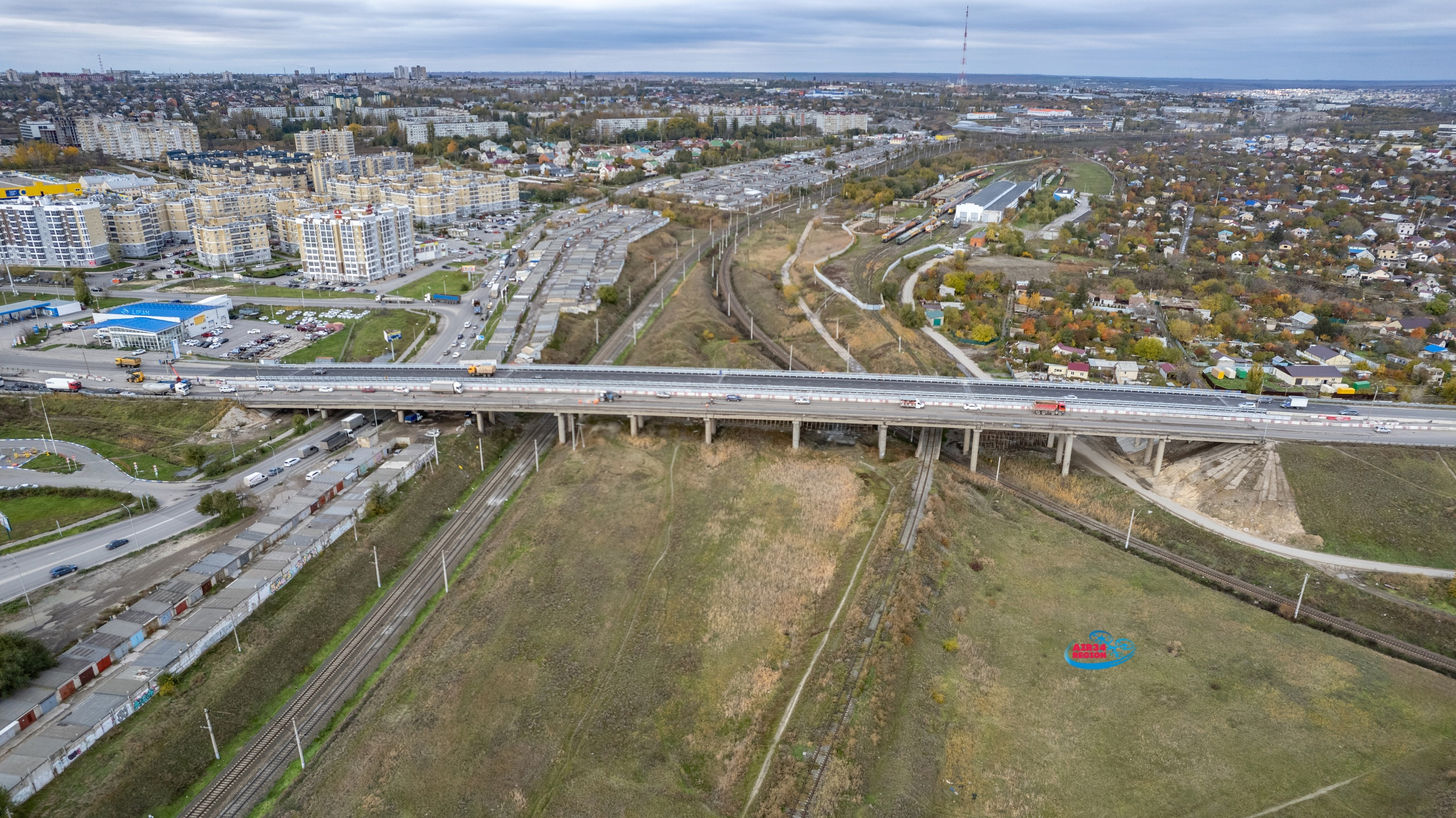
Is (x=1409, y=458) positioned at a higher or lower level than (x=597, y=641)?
higher

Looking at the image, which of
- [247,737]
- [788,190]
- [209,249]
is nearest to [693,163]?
[788,190]

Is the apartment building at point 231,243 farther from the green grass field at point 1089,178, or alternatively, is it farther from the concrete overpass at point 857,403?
the green grass field at point 1089,178

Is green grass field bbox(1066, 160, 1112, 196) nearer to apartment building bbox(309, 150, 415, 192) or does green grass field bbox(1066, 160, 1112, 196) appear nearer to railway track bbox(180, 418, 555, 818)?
apartment building bbox(309, 150, 415, 192)

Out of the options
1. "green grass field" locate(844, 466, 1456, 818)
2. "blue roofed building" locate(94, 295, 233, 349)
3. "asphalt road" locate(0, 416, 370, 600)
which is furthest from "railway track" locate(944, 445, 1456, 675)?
"blue roofed building" locate(94, 295, 233, 349)

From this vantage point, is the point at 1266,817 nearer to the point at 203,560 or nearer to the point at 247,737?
the point at 247,737

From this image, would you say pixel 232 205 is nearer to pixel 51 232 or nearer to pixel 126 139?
pixel 51 232

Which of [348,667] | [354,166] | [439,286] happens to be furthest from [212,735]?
[354,166]

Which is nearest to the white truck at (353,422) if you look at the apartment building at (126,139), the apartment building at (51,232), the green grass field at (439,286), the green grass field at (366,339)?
the green grass field at (366,339)
